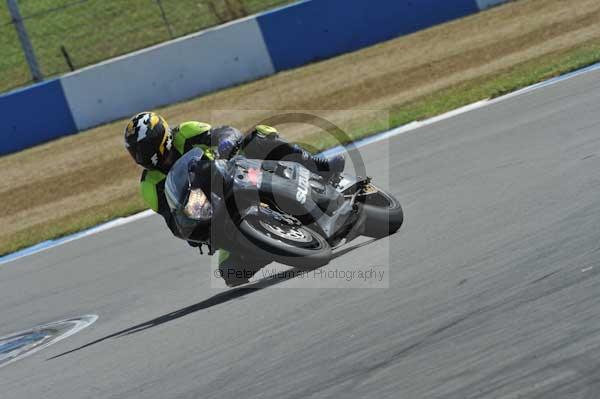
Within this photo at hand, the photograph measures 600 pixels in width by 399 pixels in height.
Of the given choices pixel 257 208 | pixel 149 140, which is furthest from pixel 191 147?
pixel 257 208

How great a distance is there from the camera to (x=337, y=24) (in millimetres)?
19609

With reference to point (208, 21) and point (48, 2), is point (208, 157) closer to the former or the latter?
point (208, 21)

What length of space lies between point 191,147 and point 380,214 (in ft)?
4.88

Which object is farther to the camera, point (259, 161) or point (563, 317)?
point (259, 161)

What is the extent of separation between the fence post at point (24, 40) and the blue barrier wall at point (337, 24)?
4534 mm

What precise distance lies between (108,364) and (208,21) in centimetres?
1537

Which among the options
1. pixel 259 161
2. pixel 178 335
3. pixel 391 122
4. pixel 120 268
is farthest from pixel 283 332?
pixel 391 122

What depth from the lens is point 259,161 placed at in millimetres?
6805

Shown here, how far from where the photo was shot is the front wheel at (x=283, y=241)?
6.33 m

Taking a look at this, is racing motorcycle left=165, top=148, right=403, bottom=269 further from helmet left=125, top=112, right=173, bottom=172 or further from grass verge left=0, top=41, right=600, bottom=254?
grass verge left=0, top=41, right=600, bottom=254

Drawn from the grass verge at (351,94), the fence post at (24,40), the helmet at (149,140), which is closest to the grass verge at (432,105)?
the grass verge at (351,94)

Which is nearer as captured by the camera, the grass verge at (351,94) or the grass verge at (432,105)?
the grass verge at (432,105)

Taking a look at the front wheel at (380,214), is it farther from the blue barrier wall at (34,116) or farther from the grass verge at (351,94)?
the blue barrier wall at (34,116)

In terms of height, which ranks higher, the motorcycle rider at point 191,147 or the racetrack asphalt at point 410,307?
the motorcycle rider at point 191,147
